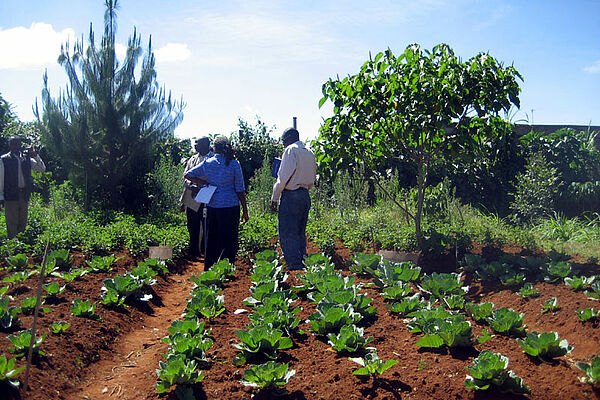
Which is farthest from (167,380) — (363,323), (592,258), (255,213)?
(255,213)

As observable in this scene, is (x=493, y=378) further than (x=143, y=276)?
No

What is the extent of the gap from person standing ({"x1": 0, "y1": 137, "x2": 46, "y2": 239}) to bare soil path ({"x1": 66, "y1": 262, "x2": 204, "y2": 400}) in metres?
3.90

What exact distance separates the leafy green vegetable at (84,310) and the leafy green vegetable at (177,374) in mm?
1615

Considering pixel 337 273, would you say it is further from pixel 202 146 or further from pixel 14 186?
pixel 14 186

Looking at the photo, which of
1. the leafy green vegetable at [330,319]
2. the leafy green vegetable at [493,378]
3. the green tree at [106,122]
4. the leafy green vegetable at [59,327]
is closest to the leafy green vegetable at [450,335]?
the leafy green vegetable at [493,378]

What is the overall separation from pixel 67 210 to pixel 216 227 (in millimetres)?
6454

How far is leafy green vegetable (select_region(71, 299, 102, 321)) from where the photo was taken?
433 cm

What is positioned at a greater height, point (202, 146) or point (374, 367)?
point (202, 146)

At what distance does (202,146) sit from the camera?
7133 mm

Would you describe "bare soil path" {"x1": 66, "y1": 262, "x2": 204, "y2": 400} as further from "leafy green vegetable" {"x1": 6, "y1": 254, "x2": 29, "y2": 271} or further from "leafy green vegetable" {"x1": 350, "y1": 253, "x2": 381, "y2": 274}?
"leafy green vegetable" {"x1": 350, "y1": 253, "x2": 381, "y2": 274}

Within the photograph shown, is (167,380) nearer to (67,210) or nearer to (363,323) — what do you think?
(363,323)

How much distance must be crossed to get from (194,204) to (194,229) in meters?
0.59

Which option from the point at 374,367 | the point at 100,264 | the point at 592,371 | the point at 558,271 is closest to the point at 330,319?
the point at 374,367

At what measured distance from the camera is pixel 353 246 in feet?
23.7
